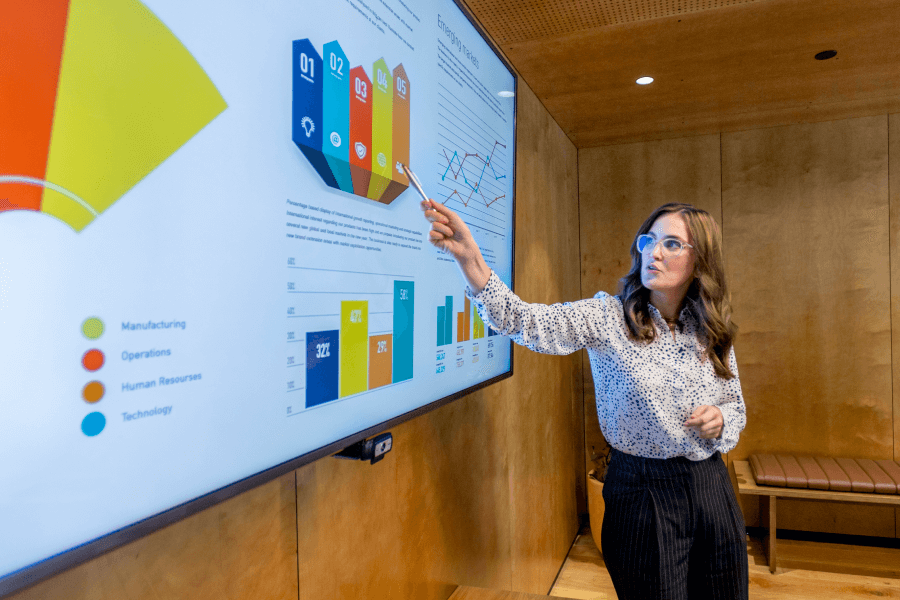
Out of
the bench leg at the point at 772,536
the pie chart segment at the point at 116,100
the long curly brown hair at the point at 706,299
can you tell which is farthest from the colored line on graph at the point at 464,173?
the bench leg at the point at 772,536

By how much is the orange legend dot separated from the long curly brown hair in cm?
130

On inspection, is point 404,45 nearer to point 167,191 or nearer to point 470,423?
point 167,191

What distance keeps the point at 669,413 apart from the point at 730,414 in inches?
7.7

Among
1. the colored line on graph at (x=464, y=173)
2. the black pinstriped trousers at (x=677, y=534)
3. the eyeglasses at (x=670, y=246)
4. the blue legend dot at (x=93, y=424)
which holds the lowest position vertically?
the black pinstriped trousers at (x=677, y=534)

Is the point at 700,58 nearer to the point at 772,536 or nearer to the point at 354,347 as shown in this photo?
the point at 354,347

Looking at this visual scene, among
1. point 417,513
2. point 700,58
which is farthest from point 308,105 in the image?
point 700,58

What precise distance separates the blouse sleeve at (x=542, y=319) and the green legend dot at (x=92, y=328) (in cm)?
78

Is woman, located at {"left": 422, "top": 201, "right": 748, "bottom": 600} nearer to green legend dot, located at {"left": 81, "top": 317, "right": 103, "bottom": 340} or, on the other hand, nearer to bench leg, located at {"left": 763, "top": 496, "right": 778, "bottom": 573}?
green legend dot, located at {"left": 81, "top": 317, "right": 103, "bottom": 340}

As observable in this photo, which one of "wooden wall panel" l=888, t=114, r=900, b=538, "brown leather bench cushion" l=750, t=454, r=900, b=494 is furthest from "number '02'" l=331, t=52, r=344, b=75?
"wooden wall panel" l=888, t=114, r=900, b=538

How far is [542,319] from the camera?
1344mm

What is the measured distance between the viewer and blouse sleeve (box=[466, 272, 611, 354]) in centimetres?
121

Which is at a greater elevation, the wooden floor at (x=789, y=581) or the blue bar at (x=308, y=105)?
the blue bar at (x=308, y=105)

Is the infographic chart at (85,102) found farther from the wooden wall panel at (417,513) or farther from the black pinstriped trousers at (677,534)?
the black pinstriped trousers at (677,534)

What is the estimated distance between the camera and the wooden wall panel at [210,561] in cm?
63
